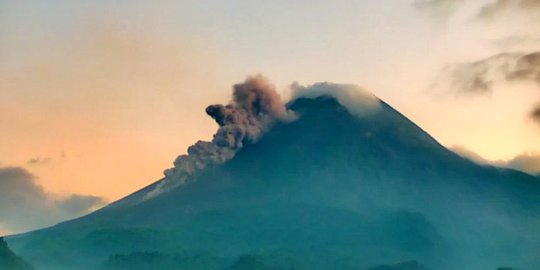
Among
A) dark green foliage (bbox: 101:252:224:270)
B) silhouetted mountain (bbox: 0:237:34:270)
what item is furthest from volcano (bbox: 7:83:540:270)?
silhouetted mountain (bbox: 0:237:34:270)

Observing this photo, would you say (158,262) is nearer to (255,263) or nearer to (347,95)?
(255,263)

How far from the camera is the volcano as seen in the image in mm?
21031

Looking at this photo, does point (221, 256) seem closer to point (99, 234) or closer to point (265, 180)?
point (99, 234)

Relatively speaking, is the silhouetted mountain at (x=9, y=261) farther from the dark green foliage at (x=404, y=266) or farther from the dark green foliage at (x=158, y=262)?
the dark green foliage at (x=404, y=266)

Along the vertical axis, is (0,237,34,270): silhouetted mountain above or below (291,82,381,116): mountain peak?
below

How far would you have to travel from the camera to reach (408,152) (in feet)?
88.3

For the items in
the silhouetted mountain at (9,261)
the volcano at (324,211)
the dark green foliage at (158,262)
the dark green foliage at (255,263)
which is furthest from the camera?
the volcano at (324,211)

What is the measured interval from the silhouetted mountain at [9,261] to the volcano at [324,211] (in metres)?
1.01

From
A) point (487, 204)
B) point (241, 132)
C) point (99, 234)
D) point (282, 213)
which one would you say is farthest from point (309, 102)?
point (99, 234)

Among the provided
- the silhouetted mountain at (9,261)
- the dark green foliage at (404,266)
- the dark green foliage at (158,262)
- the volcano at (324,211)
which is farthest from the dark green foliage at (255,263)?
the silhouetted mountain at (9,261)

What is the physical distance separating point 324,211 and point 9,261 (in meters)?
8.63

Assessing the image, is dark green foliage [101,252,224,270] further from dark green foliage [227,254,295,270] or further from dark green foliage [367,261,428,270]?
dark green foliage [367,261,428,270]

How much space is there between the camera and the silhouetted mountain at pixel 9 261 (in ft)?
61.5

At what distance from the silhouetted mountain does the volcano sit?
101cm
